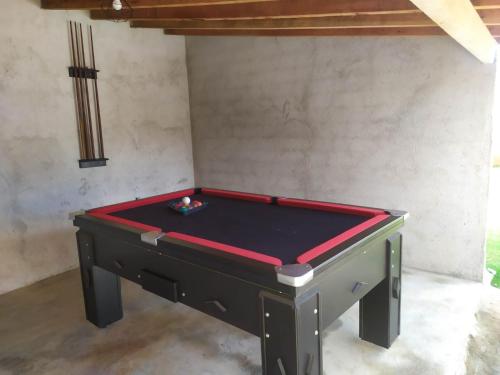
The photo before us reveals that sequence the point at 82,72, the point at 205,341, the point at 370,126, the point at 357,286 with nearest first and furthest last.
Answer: the point at 357,286 → the point at 205,341 → the point at 370,126 → the point at 82,72

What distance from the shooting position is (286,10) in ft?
8.21

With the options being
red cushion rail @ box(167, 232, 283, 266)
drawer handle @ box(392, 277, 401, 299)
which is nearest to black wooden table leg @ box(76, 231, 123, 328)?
red cushion rail @ box(167, 232, 283, 266)

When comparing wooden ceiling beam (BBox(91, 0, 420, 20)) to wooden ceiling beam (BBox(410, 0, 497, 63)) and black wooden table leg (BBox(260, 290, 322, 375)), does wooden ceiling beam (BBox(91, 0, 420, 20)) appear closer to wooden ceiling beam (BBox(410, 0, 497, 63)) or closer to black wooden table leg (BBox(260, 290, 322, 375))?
wooden ceiling beam (BBox(410, 0, 497, 63))

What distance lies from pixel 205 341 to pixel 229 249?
0.99 meters

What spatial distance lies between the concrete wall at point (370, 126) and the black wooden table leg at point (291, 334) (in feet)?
7.01

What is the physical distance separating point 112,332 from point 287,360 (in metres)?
1.48

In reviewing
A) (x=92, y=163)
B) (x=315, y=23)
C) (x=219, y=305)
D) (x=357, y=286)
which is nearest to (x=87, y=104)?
(x=92, y=163)

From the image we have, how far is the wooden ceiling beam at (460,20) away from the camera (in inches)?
55.6

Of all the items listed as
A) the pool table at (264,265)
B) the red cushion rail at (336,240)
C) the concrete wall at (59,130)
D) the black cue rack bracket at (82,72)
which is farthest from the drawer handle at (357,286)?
the black cue rack bracket at (82,72)

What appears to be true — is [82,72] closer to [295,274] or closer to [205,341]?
[205,341]

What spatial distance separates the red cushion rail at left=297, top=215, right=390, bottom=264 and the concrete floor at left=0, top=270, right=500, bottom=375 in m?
0.79

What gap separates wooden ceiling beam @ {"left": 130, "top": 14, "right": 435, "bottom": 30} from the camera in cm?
239

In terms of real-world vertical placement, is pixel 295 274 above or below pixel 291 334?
above

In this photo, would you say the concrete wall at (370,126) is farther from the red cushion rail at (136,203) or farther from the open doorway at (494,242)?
the red cushion rail at (136,203)
